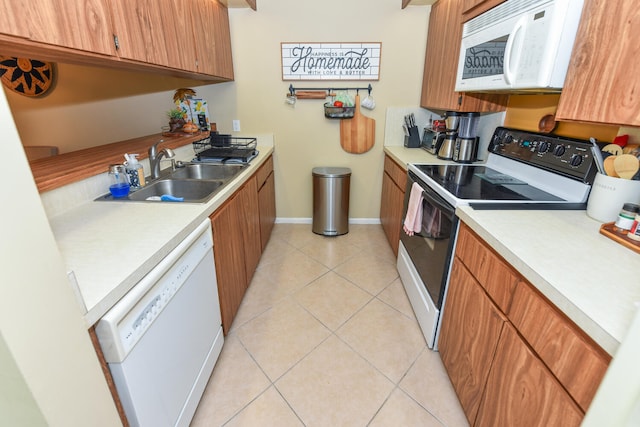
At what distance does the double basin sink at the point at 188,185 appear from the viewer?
1.54 m

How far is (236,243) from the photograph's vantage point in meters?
1.83

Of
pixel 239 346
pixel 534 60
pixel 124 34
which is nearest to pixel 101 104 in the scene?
pixel 124 34

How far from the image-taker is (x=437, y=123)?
2.63 m

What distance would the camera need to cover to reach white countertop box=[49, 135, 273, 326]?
2.59 feet

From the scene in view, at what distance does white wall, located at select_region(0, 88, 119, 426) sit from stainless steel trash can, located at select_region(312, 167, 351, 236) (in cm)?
236

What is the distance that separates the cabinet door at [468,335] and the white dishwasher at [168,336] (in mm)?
1154

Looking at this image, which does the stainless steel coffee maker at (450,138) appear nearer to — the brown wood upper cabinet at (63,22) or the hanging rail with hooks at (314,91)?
the hanging rail with hooks at (314,91)

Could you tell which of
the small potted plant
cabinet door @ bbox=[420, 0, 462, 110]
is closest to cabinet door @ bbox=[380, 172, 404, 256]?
cabinet door @ bbox=[420, 0, 462, 110]

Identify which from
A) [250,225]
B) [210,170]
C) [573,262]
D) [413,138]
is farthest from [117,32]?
[413,138]

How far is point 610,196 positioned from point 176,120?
9.67 ft

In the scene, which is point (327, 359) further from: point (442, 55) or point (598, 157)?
point (442, 55)

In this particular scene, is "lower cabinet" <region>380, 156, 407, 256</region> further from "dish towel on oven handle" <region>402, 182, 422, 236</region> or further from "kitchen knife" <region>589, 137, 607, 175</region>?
"kitchen knife" <region>589, 137, 607, 175</region>

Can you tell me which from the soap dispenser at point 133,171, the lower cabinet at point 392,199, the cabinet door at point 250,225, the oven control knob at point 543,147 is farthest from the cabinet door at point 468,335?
the soap dispenser at point 133,171

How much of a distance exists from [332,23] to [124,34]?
Result: 1932 millimetres
